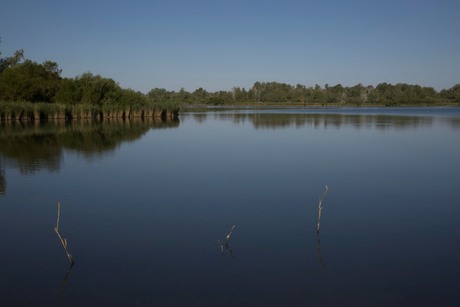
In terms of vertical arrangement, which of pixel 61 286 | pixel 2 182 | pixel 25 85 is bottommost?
pixel 61 286

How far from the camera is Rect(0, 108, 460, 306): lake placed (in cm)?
473

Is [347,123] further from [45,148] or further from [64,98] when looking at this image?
[64,98]

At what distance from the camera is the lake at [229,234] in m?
4.73

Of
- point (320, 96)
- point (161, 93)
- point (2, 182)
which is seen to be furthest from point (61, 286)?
point (161, 93)

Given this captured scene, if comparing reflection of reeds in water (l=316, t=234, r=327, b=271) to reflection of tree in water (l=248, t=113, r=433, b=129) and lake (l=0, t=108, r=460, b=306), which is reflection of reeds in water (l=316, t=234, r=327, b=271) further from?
reflection of tree in water (l=248, t=113, r=433, b=129)

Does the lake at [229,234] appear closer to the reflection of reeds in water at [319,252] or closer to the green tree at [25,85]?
the reflection of reeds in water at [319,252]

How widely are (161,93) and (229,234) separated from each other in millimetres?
130035

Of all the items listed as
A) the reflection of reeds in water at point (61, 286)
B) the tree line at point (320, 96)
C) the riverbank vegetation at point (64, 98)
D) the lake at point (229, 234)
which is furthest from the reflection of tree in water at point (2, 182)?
the tree line at point (320, 96)

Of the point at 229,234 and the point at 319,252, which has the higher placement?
the point at 229,234

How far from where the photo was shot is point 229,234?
570 cm

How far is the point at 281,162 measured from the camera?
1363 cm

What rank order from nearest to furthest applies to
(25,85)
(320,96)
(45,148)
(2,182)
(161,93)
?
(2,182) → (45,148) → (25,85) → (320,96) → (161,93)

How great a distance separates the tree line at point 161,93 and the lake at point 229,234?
3440cm

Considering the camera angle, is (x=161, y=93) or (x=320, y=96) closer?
(x=320, y=96)
